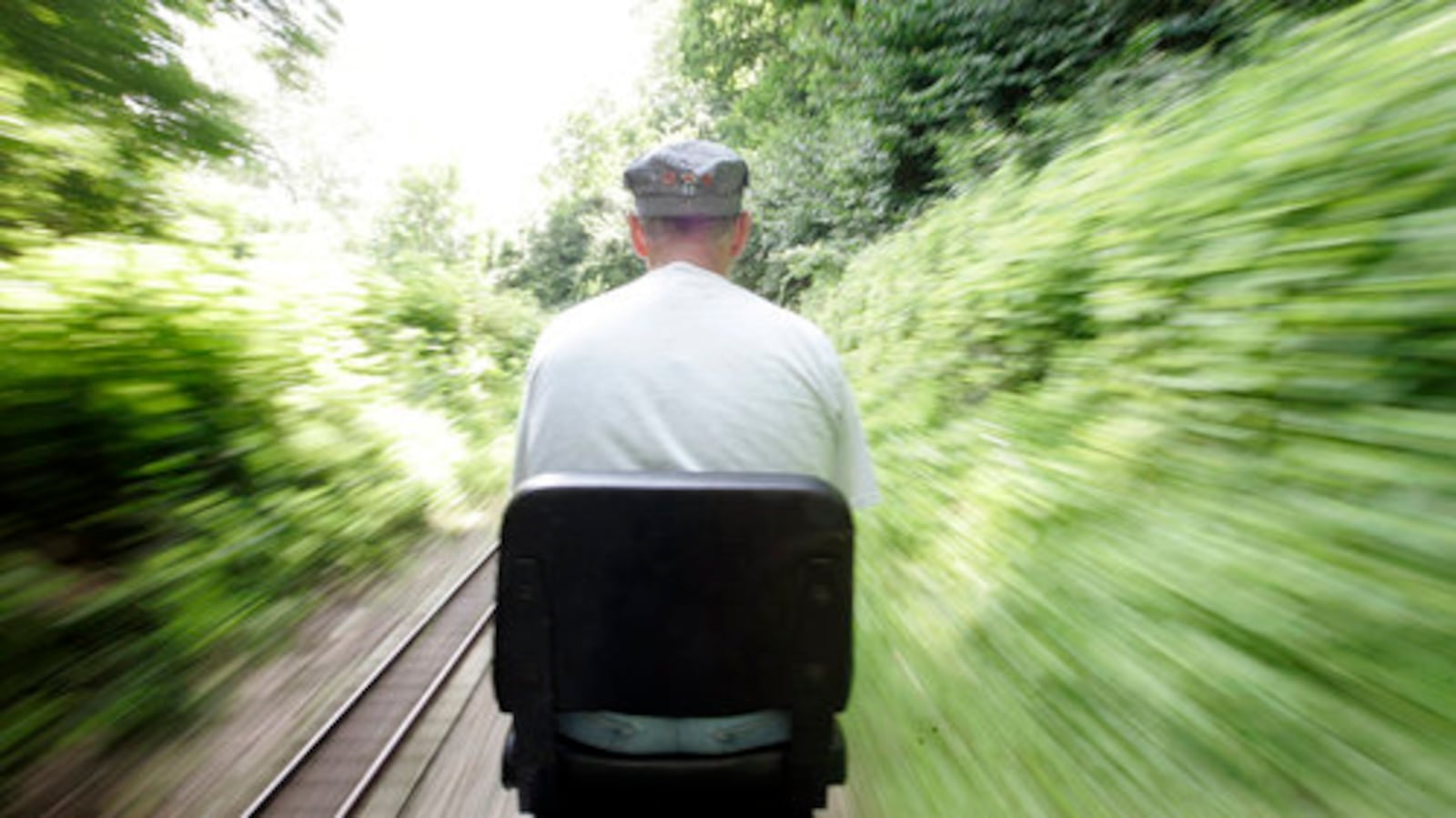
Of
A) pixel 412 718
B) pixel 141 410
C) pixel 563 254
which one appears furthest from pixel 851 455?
pixel 563 254

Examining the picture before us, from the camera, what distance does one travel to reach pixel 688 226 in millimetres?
1846

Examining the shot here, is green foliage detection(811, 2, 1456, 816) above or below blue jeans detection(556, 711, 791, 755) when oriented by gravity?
above

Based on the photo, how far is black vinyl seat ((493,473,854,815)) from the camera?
114 cm

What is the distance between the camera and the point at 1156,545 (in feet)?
5.86

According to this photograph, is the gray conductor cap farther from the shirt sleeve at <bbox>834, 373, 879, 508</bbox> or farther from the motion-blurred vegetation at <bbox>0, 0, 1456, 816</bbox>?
the motion-blurred vegetation at <bbox>0, 0, 1456, 816</bbox>

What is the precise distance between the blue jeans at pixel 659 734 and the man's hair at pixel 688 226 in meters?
1.32

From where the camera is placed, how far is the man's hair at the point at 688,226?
184 cm

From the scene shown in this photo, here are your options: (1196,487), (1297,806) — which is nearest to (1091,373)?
(1196,487)

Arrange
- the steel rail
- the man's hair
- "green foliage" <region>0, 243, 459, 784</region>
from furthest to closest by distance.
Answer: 1. the steel rail
2. "green foliage" <region>0, 243, 459, 784</region>
3. the man's hair

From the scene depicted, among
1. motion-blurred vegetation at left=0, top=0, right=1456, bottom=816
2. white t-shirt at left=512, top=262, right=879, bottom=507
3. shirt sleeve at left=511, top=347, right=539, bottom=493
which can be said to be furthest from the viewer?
shirt sleeve at left=511, top=347, right=539, bottom=493

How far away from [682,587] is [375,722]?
9.62 feet

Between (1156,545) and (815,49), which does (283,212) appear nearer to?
(815,49)

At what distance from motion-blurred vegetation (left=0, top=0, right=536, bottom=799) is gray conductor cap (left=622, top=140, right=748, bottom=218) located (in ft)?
8.69

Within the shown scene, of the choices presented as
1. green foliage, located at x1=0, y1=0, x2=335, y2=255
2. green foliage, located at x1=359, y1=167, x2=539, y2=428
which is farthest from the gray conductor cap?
green foliage, located at x1=359, y1=167, x2=539, y2=428
